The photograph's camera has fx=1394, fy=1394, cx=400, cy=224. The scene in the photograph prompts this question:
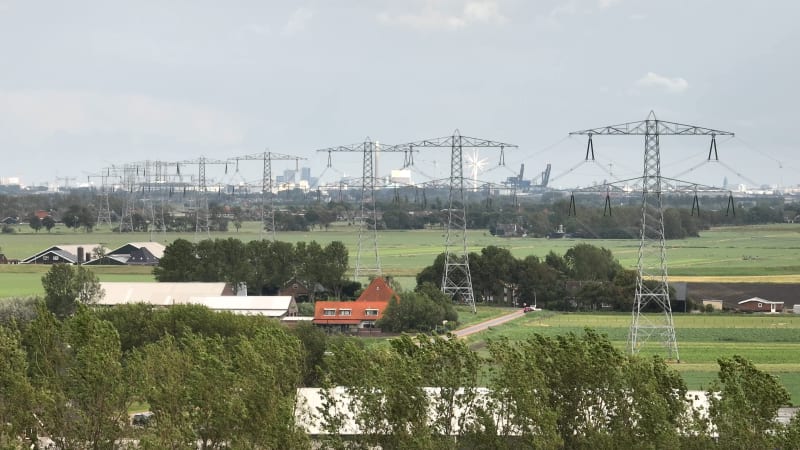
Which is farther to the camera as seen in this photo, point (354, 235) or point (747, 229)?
point (747, 229)

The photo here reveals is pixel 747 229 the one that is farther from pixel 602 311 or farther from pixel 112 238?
pixel 602 311

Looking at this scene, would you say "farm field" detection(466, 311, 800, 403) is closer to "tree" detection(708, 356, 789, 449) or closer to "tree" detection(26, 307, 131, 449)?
"tree" detection(708, 356, 789, 449)

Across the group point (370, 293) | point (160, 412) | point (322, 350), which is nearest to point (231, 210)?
point (370, 293)

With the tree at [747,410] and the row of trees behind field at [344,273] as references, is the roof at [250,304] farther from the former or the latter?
the tree at [747,410]

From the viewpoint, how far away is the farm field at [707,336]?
152 feet

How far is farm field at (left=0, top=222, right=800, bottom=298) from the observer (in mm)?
85244

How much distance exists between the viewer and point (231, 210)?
181m

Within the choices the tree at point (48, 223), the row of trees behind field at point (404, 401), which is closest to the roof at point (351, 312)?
the row of trees behind field at point (404, 401)

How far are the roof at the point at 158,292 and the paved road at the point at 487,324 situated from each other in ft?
43.0

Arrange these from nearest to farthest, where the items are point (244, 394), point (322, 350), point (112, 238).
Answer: point (244, 394) → point (322, 350) → point (112, 238)

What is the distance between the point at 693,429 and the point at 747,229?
12754cm

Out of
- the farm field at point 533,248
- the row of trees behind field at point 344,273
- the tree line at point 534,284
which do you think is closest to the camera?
the tree line at point 534,284

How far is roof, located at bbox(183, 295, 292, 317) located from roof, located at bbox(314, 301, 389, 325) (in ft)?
5.96

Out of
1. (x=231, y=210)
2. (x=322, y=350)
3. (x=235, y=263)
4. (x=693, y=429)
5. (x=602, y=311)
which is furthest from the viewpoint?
(x=231, y=210)
